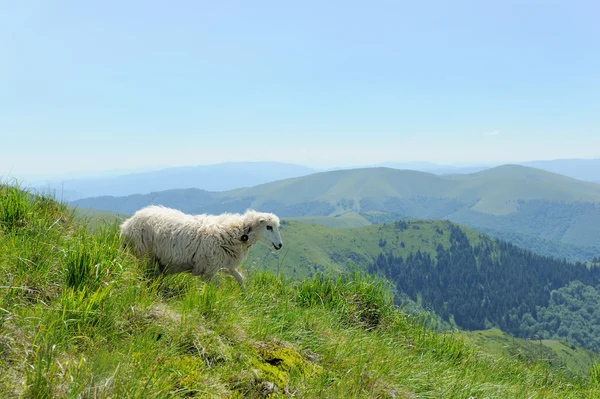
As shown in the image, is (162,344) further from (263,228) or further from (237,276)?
(263,228)

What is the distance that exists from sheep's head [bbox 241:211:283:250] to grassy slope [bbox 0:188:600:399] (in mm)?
3480

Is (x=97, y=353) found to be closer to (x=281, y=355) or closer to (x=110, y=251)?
(x=281, y=355)

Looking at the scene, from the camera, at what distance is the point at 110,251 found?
5.49 m

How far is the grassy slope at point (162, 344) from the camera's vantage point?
3.03 meters

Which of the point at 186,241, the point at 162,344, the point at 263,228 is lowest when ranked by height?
the point at 162,344

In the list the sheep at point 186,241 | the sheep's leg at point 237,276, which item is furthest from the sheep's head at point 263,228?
the sheep's leg at point 237,276

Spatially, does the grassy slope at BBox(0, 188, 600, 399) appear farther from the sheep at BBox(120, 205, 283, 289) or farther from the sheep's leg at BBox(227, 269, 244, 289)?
the sheep at BBox(120, 205, 283, 289)

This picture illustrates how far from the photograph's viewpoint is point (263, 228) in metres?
10.6

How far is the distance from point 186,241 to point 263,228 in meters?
2.45

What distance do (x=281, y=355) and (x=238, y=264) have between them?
5.11 metres

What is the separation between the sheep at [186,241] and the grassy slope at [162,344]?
1554 millimetres

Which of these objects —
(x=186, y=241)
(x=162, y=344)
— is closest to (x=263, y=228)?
(x=186, y=241)

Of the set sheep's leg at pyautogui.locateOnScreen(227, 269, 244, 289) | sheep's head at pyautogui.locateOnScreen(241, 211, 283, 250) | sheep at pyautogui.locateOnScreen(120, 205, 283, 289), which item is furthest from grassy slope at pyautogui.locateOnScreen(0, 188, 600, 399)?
sheep's head at pyautogui.locateOnScreen(241, 211, 283, 250)

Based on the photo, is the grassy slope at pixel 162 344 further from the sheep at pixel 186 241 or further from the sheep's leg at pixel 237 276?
the sheep at pixel 186 241
